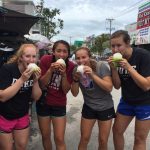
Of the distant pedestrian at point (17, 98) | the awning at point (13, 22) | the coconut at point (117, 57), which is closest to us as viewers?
the distant pedestrian at point (17, 98)

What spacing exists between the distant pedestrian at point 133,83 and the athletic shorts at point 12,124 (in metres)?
1.37

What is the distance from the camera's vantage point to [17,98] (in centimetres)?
436

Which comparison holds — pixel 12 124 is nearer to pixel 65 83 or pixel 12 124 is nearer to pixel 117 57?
pixel 65 83

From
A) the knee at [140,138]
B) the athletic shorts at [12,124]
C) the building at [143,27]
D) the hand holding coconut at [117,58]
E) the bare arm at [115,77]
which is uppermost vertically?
the building at [143,27]

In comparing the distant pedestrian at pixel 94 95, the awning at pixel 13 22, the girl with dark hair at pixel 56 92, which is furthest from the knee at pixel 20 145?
Answer: the awning at pixel 13 22

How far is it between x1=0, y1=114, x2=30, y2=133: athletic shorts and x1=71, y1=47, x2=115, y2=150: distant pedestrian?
2.85 ft

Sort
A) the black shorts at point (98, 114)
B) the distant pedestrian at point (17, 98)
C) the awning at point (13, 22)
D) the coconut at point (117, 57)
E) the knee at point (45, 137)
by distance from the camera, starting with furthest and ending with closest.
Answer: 1. the awning at point (13, 22)
2. the knee at point (45, 137)
3. the black shorts at point (98, 114)
4. the coconut at point (117, 57)
5. the distant pedestrian at point (17, 98)

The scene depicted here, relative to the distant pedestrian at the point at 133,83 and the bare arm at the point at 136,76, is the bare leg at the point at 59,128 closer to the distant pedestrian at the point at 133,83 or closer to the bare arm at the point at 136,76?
the distant pedestrian at the point at 133,83

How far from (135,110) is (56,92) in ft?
3.75

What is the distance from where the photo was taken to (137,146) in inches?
188

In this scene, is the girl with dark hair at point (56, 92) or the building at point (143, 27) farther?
the building at point (143, 27)

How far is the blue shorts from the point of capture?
4.70 m

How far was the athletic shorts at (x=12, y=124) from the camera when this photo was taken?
14.2ft

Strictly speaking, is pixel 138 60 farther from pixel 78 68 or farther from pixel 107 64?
pixel 78 68
